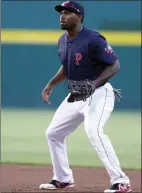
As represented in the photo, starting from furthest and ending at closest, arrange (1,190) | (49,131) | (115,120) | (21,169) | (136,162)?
(115,120)
(136,162)
(21,169)
(49,131)
(1,190)

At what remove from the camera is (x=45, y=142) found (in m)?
11.2

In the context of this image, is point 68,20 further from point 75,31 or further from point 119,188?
point 119,188

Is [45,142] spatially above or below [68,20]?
below

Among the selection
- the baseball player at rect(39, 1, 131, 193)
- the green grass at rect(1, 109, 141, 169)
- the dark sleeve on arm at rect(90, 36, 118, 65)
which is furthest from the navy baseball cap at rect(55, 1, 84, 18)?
the green grass at rect(1, 109, 141, 169)

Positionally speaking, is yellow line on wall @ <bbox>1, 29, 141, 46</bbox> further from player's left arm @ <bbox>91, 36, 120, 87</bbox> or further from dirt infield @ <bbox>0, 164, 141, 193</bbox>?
player's left arm @ <bbox>91, 36, 120, 87</bbox>

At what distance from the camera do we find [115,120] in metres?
14.7

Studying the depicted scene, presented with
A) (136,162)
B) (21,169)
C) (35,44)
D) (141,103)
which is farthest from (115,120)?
(21,169)

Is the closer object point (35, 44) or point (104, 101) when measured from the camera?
point (104, 101)

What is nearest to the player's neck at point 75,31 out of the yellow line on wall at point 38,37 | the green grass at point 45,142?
the green grass at point 45,142

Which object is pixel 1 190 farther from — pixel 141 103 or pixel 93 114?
pixel 141 103

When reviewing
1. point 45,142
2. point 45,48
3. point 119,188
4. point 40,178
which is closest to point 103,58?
point 119,188

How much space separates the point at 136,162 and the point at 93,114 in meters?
2.95

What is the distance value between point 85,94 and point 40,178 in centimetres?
159

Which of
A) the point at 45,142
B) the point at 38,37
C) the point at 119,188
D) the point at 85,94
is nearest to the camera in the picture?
the point at 119,188
